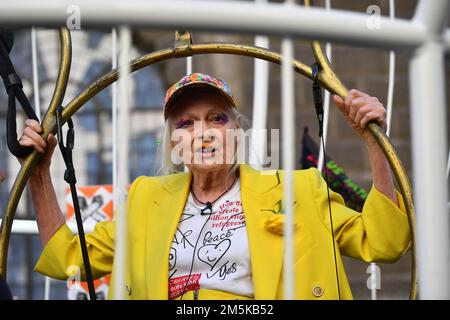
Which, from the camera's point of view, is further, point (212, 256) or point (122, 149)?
point (212, 256)

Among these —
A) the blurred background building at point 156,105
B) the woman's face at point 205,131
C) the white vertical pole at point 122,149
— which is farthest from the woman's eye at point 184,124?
the white vertical pole at point 122,149

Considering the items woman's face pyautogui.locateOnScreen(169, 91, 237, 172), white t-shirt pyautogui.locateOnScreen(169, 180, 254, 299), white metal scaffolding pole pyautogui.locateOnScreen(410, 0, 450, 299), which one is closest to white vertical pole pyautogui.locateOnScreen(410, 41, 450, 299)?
white metal scaffolding pole pyautogui.locateOnScreen(410, 0, 450, 299)

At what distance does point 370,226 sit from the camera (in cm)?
152

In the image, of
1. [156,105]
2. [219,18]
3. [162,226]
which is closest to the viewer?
[219,18]

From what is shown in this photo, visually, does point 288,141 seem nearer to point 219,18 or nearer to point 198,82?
point 219,18

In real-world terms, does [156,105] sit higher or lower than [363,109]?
higher

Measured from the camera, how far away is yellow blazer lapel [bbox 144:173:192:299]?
1.52 m

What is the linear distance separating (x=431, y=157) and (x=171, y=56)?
0.71 meters

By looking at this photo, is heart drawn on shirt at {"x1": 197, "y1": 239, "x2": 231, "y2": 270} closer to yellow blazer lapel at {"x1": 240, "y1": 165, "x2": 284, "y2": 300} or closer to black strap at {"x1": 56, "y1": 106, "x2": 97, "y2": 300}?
yellow blazer lapel at {"x1": 240, "y1": 165, "x2": 284, "y2": 300}

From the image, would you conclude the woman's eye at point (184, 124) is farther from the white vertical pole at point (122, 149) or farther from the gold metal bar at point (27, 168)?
the white vertical pole at point (122, 149)

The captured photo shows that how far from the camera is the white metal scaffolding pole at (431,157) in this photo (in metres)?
0.94

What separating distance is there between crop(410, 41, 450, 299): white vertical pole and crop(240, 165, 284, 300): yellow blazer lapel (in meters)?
0.52

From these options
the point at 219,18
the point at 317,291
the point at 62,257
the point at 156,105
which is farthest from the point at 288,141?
the point at 156,105

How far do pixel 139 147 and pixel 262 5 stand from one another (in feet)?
20.9
